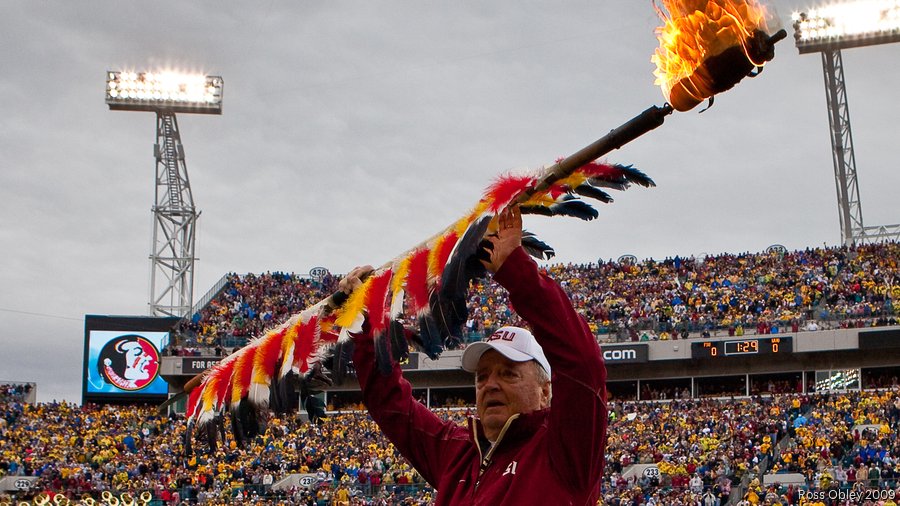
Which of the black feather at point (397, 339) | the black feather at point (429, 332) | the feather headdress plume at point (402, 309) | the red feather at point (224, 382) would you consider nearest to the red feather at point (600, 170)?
the feather headdress plume at point (402, 309)

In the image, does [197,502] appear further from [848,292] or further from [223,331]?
[848,292]

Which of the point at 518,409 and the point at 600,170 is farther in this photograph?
the point at 518,409

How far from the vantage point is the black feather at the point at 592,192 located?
12.3 ft

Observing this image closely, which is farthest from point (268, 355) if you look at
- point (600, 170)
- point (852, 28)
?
point (852, 28)

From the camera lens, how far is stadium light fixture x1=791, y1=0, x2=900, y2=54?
1506 inches

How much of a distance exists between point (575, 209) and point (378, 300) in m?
0.83

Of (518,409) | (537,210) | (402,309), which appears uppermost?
(537,210)

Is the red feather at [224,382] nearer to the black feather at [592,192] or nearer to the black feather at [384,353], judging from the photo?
the black feather at [384,353]

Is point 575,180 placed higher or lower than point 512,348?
higher

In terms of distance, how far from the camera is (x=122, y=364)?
42.0 meters

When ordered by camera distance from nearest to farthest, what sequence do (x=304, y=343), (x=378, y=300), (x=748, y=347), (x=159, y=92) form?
1. (x=378, y=300)
2. (x=304, y=343)
3. (x=748, y=347)
4. (x=159, y=92)

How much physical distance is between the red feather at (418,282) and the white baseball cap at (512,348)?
0.28 m

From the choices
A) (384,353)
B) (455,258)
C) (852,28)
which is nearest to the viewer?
(455,258)

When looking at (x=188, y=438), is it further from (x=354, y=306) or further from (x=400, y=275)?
(x=400, y=275)
